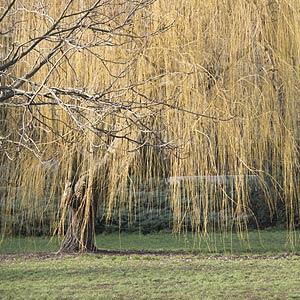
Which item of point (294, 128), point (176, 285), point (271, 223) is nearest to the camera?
point (176, 285)

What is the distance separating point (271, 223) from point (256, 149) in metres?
6.74

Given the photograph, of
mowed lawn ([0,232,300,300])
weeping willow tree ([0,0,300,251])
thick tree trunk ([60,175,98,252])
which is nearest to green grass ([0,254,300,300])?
mowed lawn ([0,232,300,300])

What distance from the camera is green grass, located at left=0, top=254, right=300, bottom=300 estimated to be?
6.63 metres

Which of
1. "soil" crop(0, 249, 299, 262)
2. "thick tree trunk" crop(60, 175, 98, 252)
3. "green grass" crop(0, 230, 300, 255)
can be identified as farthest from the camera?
"green grass" crop(0, 230, 300, 255)

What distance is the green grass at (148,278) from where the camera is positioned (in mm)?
6629

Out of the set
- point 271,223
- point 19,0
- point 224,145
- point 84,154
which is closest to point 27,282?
point 84,154

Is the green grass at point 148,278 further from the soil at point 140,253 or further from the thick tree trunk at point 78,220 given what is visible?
the thick tree trunk at point 78,220

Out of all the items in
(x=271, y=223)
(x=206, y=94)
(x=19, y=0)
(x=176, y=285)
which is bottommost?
(x=176, y=285)

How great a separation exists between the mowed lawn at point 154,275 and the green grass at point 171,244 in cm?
A: 41

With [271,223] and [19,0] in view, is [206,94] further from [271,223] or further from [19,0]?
[271,223]

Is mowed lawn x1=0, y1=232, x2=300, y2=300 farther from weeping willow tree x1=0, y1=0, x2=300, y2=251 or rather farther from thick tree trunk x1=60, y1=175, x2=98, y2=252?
weeping willow tree x1=0, y1=0, x2=300, y2=251

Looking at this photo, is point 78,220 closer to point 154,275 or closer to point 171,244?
point 154,275

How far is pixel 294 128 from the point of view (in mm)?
7578

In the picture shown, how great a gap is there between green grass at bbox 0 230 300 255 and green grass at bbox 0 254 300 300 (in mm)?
1090
